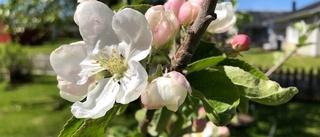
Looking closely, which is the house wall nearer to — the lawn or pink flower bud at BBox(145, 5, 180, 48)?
the lawn

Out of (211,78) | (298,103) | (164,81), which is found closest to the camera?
(164,81)

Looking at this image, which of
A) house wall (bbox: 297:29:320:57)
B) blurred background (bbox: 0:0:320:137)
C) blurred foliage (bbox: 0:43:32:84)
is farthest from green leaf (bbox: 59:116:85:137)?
house wall (bbox: 297:29:320:57)

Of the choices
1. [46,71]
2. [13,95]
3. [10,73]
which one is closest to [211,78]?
[13,95]

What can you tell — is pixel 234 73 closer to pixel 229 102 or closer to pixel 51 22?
pixel 229 102

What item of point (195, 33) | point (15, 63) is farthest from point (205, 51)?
point (15, 63)

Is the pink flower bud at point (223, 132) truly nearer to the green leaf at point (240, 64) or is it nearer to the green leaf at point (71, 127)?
the green leaf at point (240, 64)

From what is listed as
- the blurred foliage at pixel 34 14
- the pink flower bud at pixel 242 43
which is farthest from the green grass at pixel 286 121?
the pink flower bud at pixel 242 43
